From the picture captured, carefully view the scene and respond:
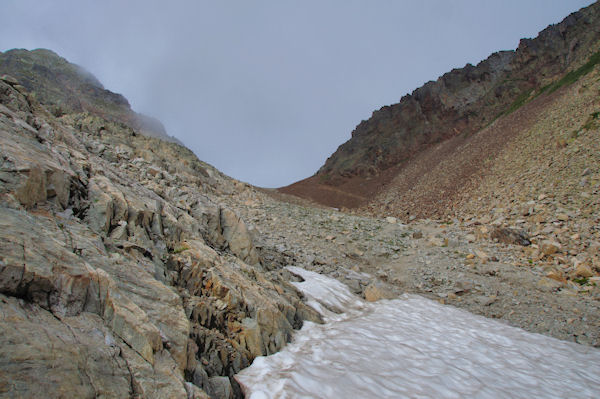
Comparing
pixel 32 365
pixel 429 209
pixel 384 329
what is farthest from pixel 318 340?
pixel 429 209

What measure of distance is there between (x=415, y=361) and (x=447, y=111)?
5313cm

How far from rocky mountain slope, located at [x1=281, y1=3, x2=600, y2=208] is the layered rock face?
29889 millimetres

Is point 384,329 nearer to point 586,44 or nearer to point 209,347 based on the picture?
point 209,347

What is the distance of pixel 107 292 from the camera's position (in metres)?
3.54

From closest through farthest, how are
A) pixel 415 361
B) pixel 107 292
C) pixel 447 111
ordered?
pixel 107 292 < pixel 415 361 < pixel 447 111

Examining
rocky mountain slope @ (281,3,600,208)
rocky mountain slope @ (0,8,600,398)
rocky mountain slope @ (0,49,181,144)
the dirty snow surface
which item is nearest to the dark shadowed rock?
rocky mountain slope @ (0,8,600,398)

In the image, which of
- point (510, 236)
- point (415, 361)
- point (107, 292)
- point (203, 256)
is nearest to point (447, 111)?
point (510, 236)

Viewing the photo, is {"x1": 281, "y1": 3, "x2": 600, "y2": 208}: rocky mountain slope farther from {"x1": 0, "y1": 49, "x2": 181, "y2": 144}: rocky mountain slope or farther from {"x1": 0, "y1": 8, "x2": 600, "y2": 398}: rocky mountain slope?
{"x1": 0, "y1": 49, "x2": 181, "y2": 144}: rocky mountain slope

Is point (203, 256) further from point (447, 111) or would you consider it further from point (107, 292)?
point (447, 111)

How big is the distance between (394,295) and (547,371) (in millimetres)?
4544

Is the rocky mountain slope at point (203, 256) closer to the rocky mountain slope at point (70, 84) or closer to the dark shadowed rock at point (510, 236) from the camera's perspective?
the dark shadowed rock at point (510, 236)

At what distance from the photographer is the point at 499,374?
19.2 feet

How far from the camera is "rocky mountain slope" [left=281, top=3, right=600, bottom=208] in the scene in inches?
1522

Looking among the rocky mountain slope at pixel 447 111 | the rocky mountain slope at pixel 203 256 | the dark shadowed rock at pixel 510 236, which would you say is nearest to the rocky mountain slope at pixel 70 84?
the rocky mountain slope at pixel 447 111
